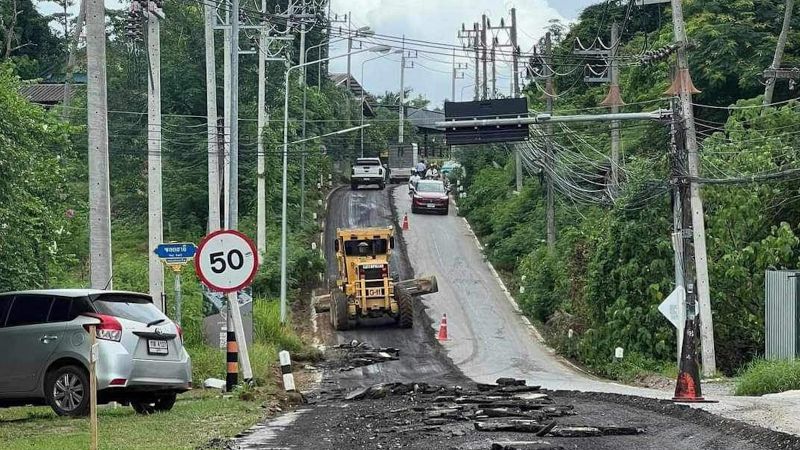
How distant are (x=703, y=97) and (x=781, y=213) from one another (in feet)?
71.9

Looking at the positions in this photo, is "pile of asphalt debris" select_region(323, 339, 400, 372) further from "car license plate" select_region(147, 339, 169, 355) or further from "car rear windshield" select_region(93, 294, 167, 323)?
"car license plate" select_region(147, 339, 169, 355)

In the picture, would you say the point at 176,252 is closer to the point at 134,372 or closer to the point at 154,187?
the point at 154,187

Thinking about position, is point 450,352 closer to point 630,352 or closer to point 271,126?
point 630,352

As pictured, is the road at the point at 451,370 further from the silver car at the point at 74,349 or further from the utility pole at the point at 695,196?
the utility pole at the point at 695,196

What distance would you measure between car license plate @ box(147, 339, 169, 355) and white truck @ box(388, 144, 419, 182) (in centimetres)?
7164

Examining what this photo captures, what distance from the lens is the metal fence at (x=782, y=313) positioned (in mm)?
28438

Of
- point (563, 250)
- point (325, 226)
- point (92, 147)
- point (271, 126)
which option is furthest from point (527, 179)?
point (92, 147)

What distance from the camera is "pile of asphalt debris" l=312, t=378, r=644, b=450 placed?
43.5 feet

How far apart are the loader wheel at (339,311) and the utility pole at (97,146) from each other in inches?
886

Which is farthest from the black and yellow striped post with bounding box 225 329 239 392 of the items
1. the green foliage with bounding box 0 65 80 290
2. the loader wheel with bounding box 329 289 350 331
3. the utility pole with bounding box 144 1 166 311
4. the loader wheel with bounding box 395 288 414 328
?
the loader wheel with bounding box 395 288 414 328

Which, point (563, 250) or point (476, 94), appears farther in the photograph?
point (476, 94)

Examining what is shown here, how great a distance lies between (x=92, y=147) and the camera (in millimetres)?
18516

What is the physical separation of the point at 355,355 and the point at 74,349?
21378 millimetres

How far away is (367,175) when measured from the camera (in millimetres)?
78875
